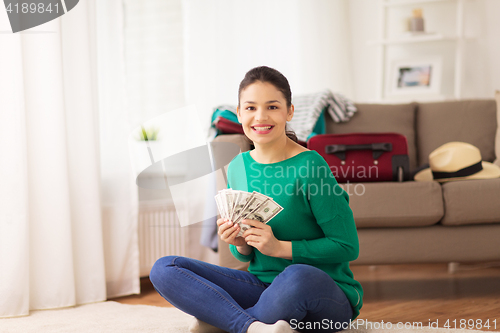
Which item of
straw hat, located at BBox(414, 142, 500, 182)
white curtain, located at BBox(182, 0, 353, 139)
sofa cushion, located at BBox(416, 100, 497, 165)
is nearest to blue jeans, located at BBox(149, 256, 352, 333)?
straw hat, located at BBox(414, 142, 500, 182)

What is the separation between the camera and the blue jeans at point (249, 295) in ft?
3.78

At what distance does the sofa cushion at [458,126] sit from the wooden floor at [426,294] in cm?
60

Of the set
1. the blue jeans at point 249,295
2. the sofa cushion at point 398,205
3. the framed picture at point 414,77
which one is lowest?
the blue jeans at point 249,295

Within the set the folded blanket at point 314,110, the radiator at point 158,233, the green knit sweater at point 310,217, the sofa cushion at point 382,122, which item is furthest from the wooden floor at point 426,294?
the folded blanket at point 314,110

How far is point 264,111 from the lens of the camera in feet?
4.12

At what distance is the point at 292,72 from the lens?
11.0 ft

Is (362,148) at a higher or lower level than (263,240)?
higher

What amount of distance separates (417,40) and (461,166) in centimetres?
152

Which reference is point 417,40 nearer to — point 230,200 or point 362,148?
point 362,148

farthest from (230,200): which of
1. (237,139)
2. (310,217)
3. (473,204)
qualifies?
(473,204)

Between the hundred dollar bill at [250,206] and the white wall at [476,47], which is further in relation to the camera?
the white wall at [476,47]

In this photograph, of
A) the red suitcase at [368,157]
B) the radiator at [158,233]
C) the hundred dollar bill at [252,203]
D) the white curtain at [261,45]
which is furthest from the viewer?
the white curtain at [261,45]

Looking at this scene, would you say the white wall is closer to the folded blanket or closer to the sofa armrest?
the folded blanket

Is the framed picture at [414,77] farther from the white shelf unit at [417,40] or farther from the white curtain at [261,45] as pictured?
the white curtain at [261,45]
